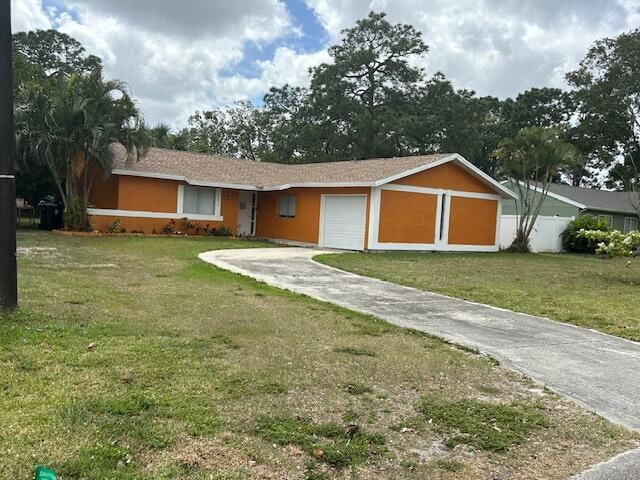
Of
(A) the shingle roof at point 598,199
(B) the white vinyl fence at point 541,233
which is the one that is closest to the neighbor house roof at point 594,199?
(A) the shingle roof at point 598,199

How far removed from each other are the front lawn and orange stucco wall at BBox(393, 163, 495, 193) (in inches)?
572

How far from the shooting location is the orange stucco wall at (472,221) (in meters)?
23.1

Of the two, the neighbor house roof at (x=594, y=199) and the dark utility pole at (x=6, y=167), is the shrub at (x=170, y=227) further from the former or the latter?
the neighbor house roof at (x=594, y=199)

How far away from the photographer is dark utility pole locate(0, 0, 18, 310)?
6078mm

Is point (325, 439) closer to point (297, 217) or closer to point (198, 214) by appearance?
point (297, 217)

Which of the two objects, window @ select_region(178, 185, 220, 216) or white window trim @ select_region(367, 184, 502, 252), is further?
window @ select_region(178, 185, 220, 216)

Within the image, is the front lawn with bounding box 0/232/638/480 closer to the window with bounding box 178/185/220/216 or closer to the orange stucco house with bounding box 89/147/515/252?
the orange stucco house with bounding box 89/147/515/252

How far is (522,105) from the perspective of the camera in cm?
5288

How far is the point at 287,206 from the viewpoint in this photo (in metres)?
24.1

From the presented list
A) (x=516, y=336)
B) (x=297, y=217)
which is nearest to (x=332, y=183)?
(x=297, y=217)

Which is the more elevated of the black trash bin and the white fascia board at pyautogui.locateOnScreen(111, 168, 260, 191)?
the white fascia board at pyautogui.locateOnScreen(111, 168, 260, 191)

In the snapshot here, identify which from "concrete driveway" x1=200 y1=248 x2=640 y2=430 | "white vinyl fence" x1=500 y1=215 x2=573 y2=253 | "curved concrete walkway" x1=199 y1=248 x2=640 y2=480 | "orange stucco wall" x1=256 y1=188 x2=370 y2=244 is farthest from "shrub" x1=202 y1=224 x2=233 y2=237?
"white vinyl fence" x1=500 y1=215 x2=573 y2=253

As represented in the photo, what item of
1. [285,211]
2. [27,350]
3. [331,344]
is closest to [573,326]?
[331,344]

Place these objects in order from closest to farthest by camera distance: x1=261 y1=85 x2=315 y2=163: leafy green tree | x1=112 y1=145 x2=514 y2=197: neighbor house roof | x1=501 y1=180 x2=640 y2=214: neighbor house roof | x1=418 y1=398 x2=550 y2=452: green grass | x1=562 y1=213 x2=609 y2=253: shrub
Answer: x1=418 y1=398 x2=550 y2=452: green grass < x1=112 y1=145 x2=514 y2=197: neighbor house roof < x1=562 y1=213 x2=609 y2=253: shrub < x1=501 y1=180 x2=640 y2=214: neighbor house roof < x1=261 y1=85 x2=315 y2=163: leafy green tree
